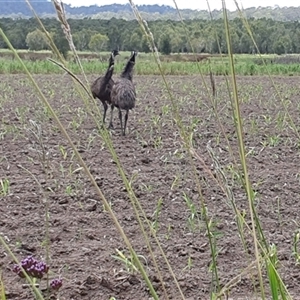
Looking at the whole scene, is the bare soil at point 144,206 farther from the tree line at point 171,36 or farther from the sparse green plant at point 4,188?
the tree line at point 171,36

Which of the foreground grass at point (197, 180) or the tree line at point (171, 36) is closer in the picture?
the foreground grass at point (197, 180)

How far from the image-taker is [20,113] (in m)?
10.2

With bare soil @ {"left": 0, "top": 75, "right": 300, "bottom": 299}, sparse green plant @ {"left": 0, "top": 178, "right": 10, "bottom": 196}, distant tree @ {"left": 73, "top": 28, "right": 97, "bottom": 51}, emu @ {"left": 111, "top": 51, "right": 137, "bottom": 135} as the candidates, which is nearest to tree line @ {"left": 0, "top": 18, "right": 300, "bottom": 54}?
distant tree @ {"left": 73, "top": 28, "right": 97, "bottom": 51}

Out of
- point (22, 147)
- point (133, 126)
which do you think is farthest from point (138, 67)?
point (22, 147)

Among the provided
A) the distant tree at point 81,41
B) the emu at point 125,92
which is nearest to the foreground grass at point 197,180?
the distant tree at point 81,41

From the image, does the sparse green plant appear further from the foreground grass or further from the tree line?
the tree line

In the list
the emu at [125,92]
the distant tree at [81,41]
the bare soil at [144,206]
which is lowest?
the bare soil at [144,206]

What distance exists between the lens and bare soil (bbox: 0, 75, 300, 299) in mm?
3189

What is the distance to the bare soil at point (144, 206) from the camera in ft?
10.5

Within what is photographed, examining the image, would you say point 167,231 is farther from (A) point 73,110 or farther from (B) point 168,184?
(A) point 73,110

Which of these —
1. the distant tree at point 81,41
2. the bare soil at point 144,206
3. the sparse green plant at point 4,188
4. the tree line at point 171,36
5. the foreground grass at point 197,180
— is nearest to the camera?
the foreground grass at point 197,180

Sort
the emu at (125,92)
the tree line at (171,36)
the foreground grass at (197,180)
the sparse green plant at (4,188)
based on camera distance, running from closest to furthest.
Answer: the foreground grass at (197,180)
the tree line at (171,36)
the sparse green plant at (4,188)
the emu at (125,92)

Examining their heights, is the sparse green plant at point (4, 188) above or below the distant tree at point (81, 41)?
below

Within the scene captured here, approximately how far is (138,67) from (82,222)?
21.1m
